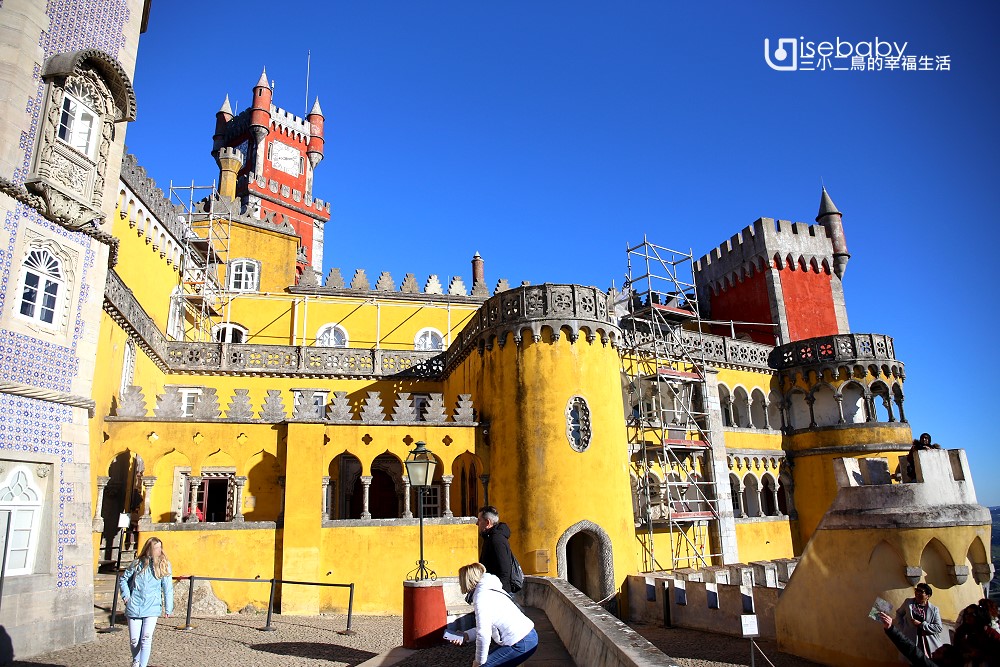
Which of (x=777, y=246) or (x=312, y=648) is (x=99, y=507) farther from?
(x=777, y=246)

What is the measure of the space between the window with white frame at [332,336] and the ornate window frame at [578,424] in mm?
13269

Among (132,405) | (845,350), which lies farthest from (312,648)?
(845,350)

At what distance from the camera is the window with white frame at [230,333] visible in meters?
27.0

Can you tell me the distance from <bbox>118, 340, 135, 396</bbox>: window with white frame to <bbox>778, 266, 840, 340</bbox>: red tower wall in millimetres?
25631

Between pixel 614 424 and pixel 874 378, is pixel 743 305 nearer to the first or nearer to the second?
pixel 874 378

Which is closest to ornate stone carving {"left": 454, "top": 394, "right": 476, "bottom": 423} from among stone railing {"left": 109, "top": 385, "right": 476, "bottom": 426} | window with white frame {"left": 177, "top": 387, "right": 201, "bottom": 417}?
stone railing {"left": 109, "top": 385, "right": 476, "bottom": 426}

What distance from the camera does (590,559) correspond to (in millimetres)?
17984

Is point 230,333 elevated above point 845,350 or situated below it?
above

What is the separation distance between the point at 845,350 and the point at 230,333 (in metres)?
24.9

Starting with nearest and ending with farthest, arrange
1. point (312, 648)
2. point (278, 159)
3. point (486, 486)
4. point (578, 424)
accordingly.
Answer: point (312, 648), point (578, 424), point (486, 486), point (278, 159)

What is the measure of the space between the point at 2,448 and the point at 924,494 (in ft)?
51.9

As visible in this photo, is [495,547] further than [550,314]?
No

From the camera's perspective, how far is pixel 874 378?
87.0 feet

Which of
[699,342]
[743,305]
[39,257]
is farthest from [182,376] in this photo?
[743,305]
